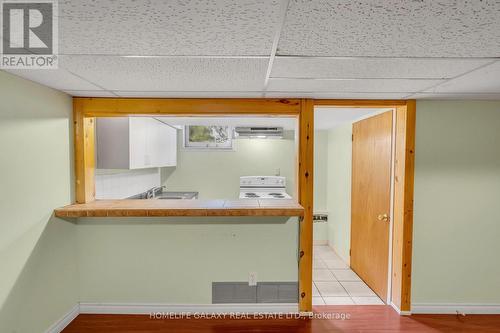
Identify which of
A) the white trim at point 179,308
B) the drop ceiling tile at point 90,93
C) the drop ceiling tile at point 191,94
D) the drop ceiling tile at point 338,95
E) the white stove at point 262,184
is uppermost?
the drop ceiling tile at point 338,95

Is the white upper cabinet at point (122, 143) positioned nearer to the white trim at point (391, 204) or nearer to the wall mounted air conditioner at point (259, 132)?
the wall mounted air conditioner at point (259, 132)

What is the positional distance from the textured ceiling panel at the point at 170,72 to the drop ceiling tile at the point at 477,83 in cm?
131

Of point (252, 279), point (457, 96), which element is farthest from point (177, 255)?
point (457, 96)

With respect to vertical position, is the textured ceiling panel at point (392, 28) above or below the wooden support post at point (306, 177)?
above

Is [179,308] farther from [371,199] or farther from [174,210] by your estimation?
[371,199]

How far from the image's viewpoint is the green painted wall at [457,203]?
2.37m

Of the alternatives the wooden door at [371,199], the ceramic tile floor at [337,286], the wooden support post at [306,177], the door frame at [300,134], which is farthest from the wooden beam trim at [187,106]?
the ceramic tile floor at [337,286]

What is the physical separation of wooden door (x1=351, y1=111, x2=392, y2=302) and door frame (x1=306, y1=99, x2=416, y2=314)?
0.12 metres

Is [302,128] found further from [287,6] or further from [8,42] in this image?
[8,42]

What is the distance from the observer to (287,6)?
926 mm

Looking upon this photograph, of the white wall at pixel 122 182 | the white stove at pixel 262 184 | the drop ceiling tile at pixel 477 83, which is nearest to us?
the drop ceiling tile at pixel 477 83

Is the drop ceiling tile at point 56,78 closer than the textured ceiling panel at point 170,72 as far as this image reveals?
No

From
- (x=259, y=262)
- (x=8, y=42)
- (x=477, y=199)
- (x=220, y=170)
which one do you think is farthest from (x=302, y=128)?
(x=220, y=170)

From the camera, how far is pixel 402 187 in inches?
94.7
